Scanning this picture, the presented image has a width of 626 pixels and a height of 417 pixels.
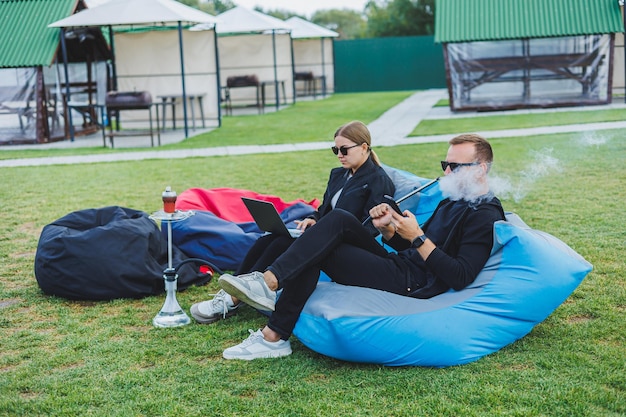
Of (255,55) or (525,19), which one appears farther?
(255,55)

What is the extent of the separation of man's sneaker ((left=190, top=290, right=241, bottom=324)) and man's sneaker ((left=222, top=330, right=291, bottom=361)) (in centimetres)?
66

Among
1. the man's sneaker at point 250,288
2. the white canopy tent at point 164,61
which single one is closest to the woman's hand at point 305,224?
the man's sneaker at point 250,288

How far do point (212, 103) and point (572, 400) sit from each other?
16562 millimetres

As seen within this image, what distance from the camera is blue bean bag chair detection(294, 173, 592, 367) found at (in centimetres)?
402

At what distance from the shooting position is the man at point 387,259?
13.7 feet

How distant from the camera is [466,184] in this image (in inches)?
167

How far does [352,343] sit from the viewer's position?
4027 mm

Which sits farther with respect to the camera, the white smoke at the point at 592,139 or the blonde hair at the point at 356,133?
the white smoke at the point at 592,139

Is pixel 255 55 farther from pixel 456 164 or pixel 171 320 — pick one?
pixel 456 164

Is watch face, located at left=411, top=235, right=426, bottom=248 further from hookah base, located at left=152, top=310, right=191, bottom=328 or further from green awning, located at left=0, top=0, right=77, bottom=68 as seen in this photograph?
green awning, located at left=0, top=0, right=77, bottom=68

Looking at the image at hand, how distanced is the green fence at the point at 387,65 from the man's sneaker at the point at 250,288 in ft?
99.1

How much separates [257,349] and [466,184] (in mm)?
1440

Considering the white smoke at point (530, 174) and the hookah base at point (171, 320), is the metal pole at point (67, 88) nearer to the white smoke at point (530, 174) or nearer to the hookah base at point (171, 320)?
the white smoke at point (530, 174)

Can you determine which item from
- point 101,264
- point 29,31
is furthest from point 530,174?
point 29,31
